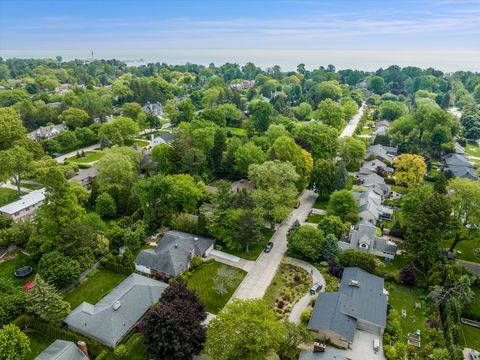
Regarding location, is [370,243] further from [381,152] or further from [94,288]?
[381,152]

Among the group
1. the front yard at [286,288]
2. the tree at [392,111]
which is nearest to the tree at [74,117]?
the front yard at [286,288]

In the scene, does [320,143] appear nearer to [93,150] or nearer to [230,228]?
[230,228]

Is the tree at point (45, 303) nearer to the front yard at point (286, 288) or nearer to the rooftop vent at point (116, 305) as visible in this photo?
the rooftop vent at point (116, 305)

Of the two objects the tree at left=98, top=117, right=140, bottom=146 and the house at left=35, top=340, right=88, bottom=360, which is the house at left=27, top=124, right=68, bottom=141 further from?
the house at left=35, top=340, right=88, bottom=360

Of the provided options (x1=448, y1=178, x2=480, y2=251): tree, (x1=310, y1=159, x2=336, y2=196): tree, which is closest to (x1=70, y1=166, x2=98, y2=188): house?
(x1=310, y1=159, x2=336, y2=196): tree

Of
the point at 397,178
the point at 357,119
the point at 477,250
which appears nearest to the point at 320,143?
the point at 397,178
